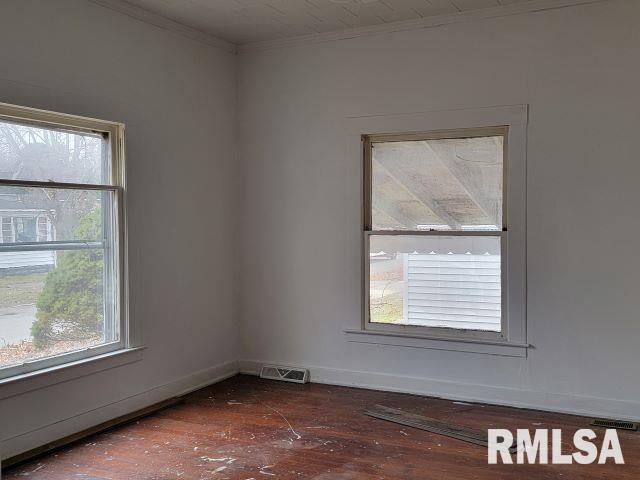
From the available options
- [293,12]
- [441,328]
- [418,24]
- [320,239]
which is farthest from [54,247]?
[418,24]

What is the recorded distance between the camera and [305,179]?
5.12 m

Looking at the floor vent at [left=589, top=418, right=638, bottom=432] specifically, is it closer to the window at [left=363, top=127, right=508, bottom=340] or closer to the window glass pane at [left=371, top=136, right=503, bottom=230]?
the window at [left=363, top=127, right=508, bottom=340]

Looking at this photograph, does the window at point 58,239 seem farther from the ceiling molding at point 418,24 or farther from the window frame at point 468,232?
the window frame at point 468,232

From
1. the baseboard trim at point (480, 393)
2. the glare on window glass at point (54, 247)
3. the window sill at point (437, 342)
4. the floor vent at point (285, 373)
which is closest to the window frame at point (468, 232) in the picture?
the window sill at point (437, 342)

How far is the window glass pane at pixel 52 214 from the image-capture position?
11.7 ft

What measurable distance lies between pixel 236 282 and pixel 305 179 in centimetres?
108

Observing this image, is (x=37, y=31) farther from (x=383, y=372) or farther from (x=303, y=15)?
(x=383, y=372)

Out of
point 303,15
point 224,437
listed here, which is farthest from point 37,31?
point 224,437

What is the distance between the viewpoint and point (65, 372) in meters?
3.79

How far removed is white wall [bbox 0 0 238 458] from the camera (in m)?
3.62

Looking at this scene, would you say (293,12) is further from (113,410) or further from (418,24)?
(113,410)

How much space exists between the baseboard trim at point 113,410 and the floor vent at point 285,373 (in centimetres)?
31

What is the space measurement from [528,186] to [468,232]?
53 cm

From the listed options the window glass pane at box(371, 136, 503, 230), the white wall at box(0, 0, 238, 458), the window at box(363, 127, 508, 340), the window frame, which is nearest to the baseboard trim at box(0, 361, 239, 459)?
the white wall at box(0, 0, 238, 458)
